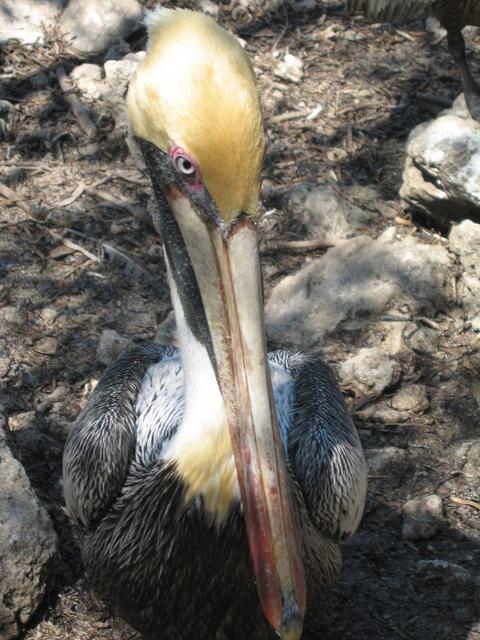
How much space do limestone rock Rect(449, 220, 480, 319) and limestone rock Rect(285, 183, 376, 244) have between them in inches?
23.3

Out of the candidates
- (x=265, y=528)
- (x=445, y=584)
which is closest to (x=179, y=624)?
(x=265, y=528)

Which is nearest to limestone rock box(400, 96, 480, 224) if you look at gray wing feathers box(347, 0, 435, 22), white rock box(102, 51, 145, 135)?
gray wing feathers box(347, 0, 435, 22)

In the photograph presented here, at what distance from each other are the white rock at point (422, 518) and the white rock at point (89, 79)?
3321 millimetres

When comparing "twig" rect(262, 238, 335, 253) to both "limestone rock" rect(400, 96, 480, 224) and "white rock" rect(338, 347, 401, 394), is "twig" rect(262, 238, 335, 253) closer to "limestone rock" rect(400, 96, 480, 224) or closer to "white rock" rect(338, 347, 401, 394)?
"limestone rock" rect(400, 96, 480, 224)

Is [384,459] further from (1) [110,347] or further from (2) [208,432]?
(2) [208,432]

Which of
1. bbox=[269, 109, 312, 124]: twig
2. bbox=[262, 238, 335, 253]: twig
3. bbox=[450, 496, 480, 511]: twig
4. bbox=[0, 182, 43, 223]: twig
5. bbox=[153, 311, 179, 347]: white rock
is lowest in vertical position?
bbox=[450, 496, 480, 511]: twig

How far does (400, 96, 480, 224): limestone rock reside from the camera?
16.8 ft

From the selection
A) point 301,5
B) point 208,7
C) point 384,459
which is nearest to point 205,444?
point 384,459

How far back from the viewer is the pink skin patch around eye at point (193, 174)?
259cm

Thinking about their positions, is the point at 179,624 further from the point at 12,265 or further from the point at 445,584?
the point at 12,265

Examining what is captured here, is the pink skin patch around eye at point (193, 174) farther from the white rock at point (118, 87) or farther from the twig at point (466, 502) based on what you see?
the white rock at point (118, 87)

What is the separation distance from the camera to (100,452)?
11.1 feet

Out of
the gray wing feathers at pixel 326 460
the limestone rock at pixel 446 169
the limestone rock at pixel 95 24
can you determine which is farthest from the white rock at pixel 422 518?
the limestone rock at pixel 95 24

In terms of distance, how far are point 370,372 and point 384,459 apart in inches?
18.0
